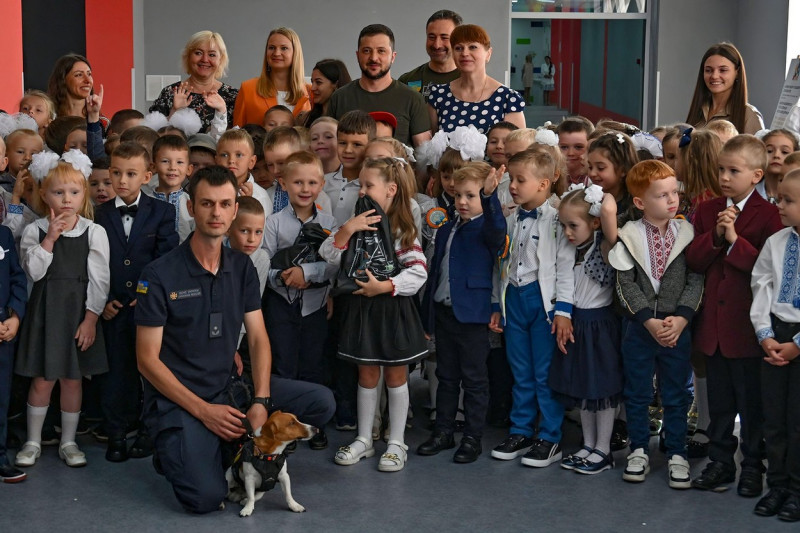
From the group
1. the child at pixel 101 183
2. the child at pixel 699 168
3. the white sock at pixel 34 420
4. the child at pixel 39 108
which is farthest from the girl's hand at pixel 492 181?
the child at pixel 39 108

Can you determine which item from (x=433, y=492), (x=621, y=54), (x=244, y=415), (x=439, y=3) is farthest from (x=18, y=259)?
(x=621, y=54)

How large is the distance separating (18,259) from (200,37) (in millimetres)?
2142

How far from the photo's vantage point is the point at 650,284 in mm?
4297

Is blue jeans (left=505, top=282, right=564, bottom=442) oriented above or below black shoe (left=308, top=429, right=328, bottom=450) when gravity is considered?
above

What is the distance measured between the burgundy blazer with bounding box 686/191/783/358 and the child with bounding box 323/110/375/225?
5.36ft

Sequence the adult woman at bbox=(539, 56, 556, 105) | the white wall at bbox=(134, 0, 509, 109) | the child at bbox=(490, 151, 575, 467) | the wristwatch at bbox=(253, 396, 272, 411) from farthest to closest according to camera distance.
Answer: the adult woman at bbox=(539, 56, 556, 105)
the white wall at bbox=(134, 0, 509, 109)
the child at bbox=(490, 151, 575, 467)
the wristwatch at bbox=(253, 396, 272, 411)

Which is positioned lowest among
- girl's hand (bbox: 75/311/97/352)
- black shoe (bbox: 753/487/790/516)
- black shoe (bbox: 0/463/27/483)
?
black shoe (bbox: 0/463/27/483)

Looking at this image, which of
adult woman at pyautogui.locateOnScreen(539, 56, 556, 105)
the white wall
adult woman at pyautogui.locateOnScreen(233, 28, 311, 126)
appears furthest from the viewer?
adult woman at pyautogui.locateOnScreen(539, 56, 556, 105)

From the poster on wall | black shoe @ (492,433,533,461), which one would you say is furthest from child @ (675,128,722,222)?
the poster on wall

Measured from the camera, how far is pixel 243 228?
448 centimetres

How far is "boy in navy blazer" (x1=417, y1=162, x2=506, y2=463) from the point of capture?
4.49 metres

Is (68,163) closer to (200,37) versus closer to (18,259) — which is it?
(18,259)

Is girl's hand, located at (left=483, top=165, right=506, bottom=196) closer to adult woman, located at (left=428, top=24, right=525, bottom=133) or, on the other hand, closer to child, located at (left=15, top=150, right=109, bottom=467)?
adult woman, located at (left=428, top=24, right=525, bottom=133)

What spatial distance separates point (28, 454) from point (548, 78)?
10431 mm
